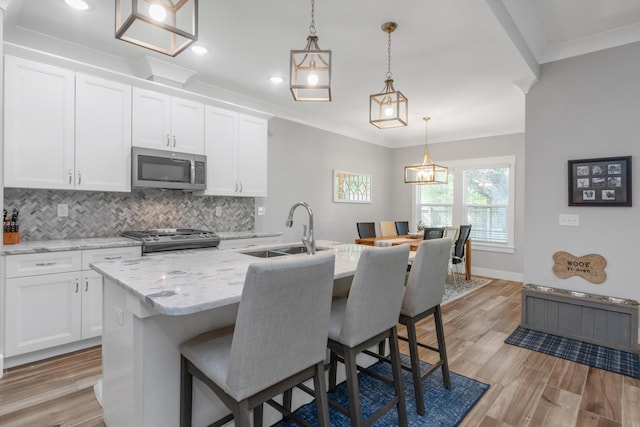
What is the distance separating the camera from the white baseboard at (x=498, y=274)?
564 centimetres

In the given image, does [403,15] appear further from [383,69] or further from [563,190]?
[563,190]

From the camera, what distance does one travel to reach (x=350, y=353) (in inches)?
61.8

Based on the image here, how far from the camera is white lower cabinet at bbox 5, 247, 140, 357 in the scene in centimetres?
244

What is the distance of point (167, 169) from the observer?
338 centimetres

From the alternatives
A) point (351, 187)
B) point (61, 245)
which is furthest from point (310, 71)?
point (351, 187)

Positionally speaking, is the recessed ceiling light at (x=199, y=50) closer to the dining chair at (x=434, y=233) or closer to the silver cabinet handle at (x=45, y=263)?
the silver cabinet handle at (x=45, y=263)

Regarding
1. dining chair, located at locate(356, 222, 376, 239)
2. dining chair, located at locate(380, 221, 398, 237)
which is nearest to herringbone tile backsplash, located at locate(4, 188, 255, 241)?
dining chair, located at locate(356, 222, 376, 239)

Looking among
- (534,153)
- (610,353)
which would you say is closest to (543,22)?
(534,153)

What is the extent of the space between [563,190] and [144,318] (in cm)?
380

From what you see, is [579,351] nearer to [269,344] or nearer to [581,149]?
[581,149]

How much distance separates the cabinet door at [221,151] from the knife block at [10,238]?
164 centimetres

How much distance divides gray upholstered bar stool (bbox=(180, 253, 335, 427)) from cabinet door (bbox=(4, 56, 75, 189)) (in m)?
2.30

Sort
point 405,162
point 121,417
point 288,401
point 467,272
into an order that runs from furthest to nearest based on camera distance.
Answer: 1. point 405,162
2. point 467,272
3. point 288,401
4. point 121,417

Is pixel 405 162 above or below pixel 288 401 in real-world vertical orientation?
above
